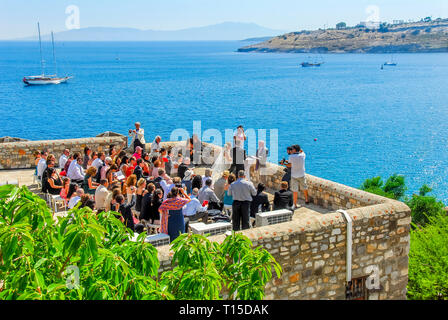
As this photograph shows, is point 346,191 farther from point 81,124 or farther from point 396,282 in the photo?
point 81,124

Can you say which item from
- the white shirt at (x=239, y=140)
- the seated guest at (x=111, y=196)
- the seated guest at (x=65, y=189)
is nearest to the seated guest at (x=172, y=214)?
the seated guest at (x=111, y=196)

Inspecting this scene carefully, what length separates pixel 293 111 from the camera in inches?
2985

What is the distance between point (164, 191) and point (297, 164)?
3.06 metres

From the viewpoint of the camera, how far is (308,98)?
8975 cm

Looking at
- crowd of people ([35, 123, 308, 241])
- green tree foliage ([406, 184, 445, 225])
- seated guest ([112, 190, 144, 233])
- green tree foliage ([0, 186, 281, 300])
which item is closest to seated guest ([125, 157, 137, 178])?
crowd of people ([35, 123, 308, 241])

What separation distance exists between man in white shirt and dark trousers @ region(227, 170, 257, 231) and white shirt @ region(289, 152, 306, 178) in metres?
2.02

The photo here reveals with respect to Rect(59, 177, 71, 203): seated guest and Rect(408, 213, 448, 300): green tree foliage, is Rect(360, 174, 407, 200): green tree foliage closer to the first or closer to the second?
Rect(408, 213, 448, 300): green tree foliage

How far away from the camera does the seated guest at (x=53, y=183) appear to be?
11836 mm

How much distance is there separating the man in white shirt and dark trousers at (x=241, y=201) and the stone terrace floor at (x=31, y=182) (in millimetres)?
1704

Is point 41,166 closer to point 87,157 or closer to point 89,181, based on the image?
point 87,157

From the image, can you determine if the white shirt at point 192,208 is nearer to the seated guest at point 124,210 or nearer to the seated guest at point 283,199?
the seated guest at point 124,210

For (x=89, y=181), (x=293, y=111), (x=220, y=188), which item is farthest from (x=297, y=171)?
(x=293, y=111)

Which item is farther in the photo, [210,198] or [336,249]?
[210,198]
